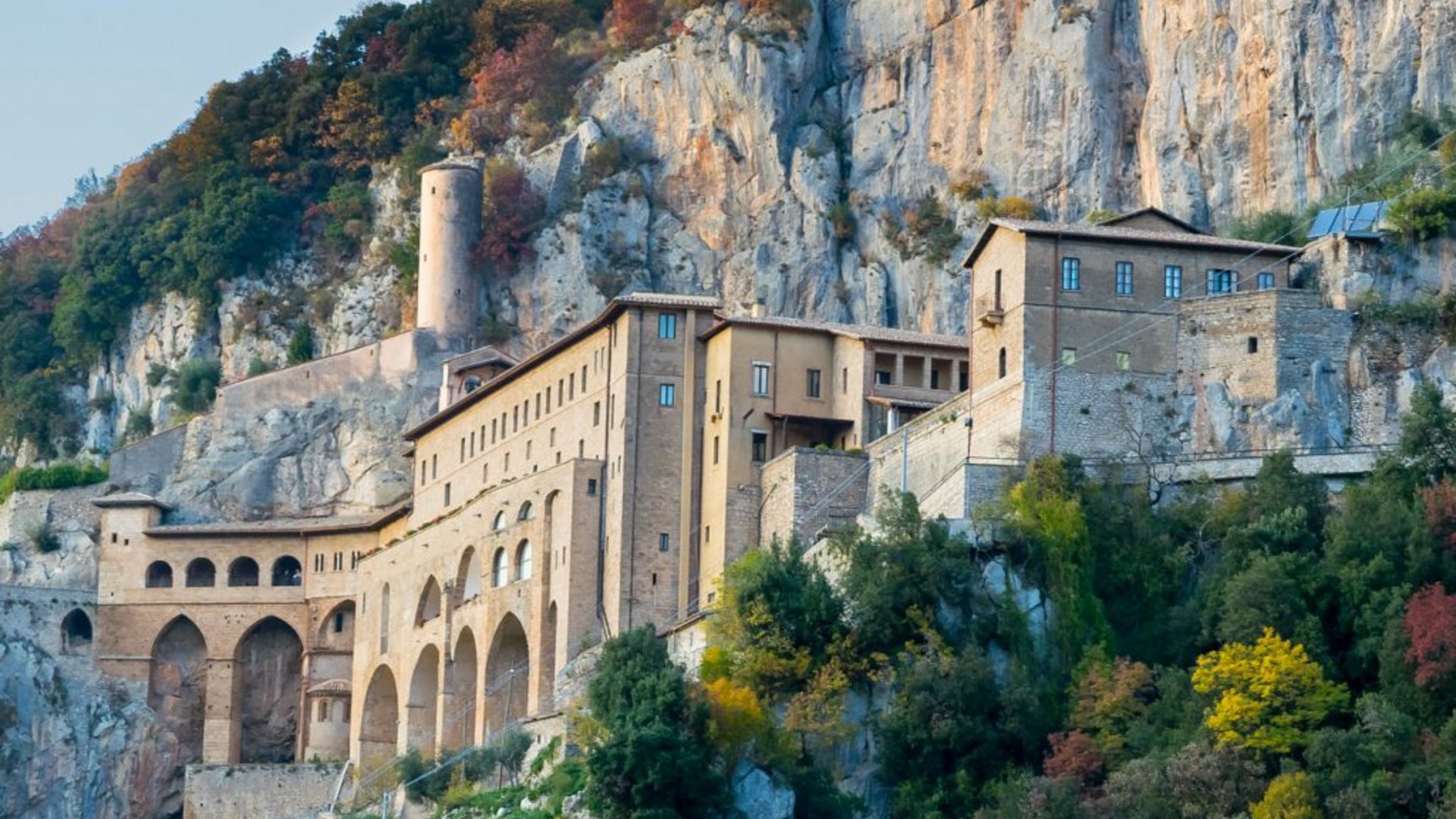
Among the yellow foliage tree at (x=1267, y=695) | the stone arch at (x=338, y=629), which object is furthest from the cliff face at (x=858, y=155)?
the yellow foliage tree at (x=1267, y=695)

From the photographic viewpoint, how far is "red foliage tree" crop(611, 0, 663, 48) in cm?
10481

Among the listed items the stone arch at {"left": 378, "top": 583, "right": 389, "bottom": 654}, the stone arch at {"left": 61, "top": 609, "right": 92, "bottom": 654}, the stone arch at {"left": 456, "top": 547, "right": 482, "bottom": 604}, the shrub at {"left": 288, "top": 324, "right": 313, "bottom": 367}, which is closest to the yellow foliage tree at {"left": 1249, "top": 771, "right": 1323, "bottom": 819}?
the stone arch at {"left": 456, "top": 547, "right": 482, "bottom": 604}

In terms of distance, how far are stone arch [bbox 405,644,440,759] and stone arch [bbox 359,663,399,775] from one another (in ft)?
5.11

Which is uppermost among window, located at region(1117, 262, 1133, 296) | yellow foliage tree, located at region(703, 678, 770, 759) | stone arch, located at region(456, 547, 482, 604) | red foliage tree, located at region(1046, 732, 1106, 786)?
window, located at region(1117, 262, 1133, 296)

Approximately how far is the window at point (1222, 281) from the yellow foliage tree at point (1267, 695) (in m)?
10.8

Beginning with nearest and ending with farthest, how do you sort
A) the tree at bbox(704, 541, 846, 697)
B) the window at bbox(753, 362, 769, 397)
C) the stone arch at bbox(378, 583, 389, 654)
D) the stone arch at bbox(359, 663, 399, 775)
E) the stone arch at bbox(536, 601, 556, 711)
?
the tree at bbox(704, 541, 846, 697), the window at bbox(753, 362, 769, 397), the stone arch at bbox(536, 601, 556, 711), the stone arch at bbox(359, 663, 399, 775), the stone arch at bbox(378, 583, 389, 654)

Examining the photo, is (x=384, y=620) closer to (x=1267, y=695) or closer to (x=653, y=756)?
(x=653, y=756)

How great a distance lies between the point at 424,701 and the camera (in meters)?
88.9

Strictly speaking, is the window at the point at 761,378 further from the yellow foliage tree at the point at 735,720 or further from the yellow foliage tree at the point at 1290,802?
the yellow foliage tree at the point at 1290,802

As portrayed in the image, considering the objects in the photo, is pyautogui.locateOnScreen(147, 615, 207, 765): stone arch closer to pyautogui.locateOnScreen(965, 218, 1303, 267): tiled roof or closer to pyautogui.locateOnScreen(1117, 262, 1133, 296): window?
pyautogui.locateOnScreen(965, 218, 1303, 267): tiled roof

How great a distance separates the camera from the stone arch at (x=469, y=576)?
284 feet

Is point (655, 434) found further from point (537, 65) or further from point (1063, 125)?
point (537, 65)

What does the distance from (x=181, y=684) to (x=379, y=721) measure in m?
7.59

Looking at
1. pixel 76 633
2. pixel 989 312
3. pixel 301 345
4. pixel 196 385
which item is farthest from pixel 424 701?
pixel 989 312
